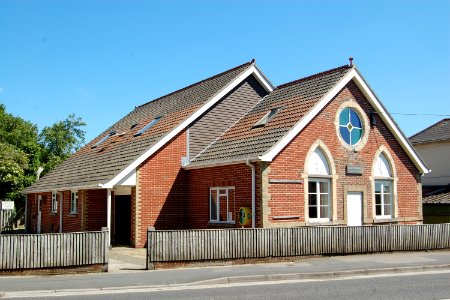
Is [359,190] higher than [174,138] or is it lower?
lower

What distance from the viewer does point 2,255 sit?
13727 millimetres

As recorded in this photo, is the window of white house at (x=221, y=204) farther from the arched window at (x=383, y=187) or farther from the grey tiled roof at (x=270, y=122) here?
the arched window at (x=383, y=187)

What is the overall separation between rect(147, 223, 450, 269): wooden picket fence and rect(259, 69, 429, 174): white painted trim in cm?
316

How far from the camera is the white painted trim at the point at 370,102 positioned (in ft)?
62.4

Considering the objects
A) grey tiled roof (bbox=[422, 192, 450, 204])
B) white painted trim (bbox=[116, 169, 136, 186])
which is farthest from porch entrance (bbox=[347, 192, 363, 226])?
grey tiled roof (bbox=[422, 192, 450, 204])

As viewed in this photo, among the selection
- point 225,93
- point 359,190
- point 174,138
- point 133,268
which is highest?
point 225,93

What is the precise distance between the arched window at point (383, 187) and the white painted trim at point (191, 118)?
6.42 metres

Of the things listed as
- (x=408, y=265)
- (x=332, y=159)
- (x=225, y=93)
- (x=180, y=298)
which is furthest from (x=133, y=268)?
(x=225, y=93)

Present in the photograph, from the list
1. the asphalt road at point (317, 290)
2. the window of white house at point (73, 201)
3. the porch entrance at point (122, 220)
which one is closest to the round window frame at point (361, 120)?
the asphalt road at point (317, 290)

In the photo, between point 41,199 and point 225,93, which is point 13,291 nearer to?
point 225,93

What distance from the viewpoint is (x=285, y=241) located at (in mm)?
16562

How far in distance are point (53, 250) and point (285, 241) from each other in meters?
6.78

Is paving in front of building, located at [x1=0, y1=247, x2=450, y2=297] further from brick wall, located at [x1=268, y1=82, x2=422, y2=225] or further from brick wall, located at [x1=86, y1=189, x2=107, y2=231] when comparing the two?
brick wall, located at [x1=86, y1=189, x2=107, y2=231]

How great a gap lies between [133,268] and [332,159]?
9.24 meters
